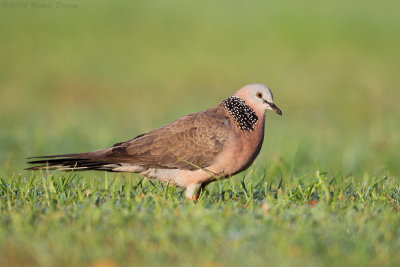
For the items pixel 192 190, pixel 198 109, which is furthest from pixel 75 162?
pixel 198 109

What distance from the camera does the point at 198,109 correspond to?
15.9 meters

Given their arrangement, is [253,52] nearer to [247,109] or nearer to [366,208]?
[247,109]

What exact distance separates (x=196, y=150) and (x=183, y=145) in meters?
0.18

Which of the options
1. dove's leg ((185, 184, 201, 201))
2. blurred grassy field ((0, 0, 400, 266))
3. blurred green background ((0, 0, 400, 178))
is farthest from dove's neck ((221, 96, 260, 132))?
blurred green background ((0, 0, 400, 178))

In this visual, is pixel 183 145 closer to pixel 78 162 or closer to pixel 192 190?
pixel 192 190

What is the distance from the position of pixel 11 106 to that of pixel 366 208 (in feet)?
42.8

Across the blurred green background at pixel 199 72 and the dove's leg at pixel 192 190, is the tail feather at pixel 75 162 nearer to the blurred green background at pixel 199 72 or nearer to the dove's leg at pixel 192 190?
the dove's leg at pixel 192 190

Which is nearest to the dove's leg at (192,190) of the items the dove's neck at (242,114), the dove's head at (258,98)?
the dove's neck at (242,114)

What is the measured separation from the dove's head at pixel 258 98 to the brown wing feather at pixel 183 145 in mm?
331

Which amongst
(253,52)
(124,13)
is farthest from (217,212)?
(124,13)

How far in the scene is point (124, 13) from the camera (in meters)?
A: 27.1

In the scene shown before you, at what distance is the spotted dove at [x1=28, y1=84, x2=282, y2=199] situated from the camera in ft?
22.8

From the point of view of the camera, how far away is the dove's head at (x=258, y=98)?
289 inches

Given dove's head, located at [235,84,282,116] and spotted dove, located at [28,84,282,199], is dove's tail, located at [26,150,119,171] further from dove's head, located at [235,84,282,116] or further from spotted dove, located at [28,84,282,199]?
dove's head, located at [235,84,282,116]
